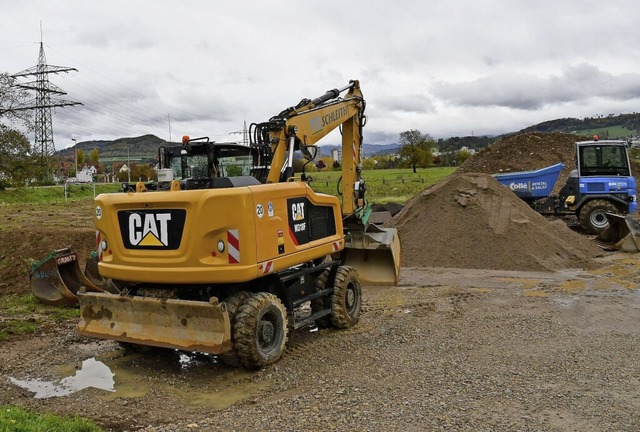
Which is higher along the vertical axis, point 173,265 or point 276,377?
point 173,265

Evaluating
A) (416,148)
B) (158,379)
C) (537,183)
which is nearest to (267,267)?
(158,379)

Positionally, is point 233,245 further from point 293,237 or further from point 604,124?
point 604,124

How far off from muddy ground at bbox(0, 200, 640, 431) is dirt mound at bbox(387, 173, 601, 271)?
10.7 ft

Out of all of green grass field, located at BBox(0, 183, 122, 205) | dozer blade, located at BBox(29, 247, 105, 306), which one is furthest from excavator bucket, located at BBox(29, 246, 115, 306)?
green grass field, located at BBox(0, 183, 122, 205)

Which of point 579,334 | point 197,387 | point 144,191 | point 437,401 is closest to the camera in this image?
point 437,401

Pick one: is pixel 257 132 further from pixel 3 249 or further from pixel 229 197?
pixel 3 249

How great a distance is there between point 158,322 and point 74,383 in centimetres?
94

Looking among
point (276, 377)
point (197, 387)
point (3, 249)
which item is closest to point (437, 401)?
point (276, 377)

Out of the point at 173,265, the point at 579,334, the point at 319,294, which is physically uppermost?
the point at 173,265

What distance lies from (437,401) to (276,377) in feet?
5.27

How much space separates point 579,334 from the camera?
280 inches

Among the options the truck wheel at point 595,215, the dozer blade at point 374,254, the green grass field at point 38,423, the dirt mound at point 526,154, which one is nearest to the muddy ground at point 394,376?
the green grass field at point 38,423

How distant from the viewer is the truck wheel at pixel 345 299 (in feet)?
24.3

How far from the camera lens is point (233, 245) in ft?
18.7
